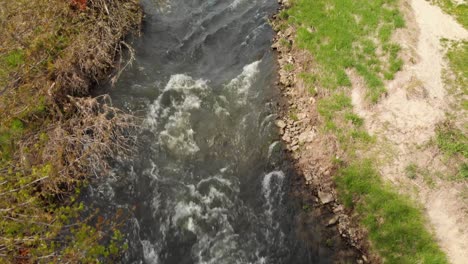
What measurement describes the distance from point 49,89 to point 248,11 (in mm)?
11186

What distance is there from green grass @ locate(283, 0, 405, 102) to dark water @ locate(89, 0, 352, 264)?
7.64 ft

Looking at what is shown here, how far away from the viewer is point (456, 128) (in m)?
13.4

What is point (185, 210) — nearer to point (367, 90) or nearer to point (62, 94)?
point (62, 94)

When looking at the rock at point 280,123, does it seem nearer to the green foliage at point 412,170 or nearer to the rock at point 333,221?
the rock at point 333,221

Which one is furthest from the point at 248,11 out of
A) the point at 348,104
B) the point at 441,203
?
the point at 441,203

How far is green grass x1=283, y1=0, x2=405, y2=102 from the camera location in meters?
15.3

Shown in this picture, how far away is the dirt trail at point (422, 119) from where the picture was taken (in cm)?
1190

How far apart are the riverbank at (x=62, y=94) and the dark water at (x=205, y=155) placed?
0.90m

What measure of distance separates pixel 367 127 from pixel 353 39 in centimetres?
449

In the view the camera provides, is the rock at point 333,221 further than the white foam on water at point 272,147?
No

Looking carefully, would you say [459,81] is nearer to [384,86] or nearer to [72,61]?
[384,86]

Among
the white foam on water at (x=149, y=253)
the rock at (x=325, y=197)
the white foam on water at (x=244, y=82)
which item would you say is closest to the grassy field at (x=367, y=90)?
the rock at (x=325, y=197)

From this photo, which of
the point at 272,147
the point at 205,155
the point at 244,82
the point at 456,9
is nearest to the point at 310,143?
the point at 272,147

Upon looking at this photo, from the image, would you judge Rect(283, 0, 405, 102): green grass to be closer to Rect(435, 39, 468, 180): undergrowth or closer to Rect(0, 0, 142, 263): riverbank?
Rect(435, 39, 468, 180): undergrowth
